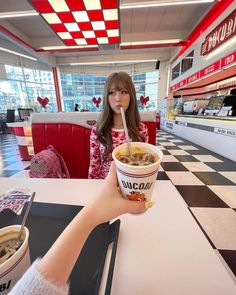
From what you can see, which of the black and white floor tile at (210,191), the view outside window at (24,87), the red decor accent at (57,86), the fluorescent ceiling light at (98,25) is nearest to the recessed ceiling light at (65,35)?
the fluorescent ceiling light at (98,25)

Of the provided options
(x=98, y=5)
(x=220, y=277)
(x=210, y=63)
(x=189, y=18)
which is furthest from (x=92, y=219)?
(x=189, y=18)

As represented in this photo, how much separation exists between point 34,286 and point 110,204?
0.17 m

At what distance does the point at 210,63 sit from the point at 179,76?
2.35m

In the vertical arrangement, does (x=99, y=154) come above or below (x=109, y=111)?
below

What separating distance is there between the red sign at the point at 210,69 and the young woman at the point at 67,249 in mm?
4298

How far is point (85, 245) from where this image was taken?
→ 440 mm

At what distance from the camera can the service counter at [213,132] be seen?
106 inches

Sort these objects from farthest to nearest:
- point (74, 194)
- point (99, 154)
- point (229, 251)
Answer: point (99, 154)
point (229, 251)
point (74, 194)

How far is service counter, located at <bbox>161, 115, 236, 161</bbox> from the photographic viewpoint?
106 inches

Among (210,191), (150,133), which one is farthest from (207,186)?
(150,133)

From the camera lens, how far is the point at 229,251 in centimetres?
105

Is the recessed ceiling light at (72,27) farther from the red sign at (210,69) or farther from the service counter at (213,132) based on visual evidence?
the service counter at (213,132)

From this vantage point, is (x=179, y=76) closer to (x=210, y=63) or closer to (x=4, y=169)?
(x=210, y=63)

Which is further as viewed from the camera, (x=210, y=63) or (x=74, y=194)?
(x=210, y=63)
